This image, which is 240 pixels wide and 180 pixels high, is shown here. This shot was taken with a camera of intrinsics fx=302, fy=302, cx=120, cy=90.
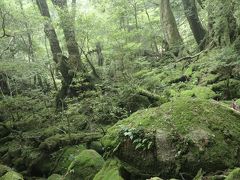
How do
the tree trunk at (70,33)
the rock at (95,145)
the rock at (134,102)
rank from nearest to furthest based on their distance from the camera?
the rock at (95,145) < the rock at (134,102) < the tree trunk at (70,33)

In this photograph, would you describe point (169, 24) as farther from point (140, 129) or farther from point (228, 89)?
point (140, 129)

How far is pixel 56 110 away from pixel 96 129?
112 inches

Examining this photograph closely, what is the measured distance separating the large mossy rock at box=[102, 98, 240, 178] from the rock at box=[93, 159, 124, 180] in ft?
0.43

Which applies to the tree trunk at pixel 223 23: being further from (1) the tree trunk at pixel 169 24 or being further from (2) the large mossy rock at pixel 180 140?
(1) the tree trunk at pixel 169 24

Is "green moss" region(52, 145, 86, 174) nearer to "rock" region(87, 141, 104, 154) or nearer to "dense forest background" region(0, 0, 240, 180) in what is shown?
"dense forest background" region(0, 0, 240, 180)

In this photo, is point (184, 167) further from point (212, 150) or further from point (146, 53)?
point (146, 53)

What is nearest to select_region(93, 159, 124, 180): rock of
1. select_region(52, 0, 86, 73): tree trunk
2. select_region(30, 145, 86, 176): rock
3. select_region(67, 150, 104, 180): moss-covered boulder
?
select_region(67, 150, 104, 180): moss-covered boulder

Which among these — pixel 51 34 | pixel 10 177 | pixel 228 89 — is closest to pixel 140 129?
pixel 10 177

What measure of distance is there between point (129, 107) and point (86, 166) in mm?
3879

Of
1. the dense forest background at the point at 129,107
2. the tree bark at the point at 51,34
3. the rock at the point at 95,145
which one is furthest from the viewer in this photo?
the tree bark at the point at 51,34

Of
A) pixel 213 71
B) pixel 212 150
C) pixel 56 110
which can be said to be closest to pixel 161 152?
pixel 212 150

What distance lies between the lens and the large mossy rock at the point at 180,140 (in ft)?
13.4

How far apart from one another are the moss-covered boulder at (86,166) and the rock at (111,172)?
699 mm

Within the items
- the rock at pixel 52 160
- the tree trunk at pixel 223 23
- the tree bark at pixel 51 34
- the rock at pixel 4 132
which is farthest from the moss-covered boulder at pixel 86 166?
the tree bark at pixel 51 34
